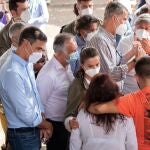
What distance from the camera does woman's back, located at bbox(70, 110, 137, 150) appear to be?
3.17m

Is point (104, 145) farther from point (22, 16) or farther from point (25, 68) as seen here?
point (22, 16)

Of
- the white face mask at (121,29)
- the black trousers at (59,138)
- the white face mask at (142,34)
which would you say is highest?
the white face mask at (121,29)

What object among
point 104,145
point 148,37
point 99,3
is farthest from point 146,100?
point 99,3

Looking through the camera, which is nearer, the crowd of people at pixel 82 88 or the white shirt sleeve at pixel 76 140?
the crowd of people at pixel 82 88

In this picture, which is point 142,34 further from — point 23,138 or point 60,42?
point 23,138

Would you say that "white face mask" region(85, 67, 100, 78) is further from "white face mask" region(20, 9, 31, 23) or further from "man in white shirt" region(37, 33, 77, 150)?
"white face mask" region(20, 9, 31, 23)

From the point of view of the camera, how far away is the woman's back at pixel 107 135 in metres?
3.17

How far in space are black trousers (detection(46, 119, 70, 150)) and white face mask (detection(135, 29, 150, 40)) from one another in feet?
3.95

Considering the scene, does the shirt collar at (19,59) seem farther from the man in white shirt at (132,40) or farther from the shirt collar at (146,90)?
the man in white shirt at (132,40)

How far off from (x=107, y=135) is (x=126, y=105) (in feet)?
0.87

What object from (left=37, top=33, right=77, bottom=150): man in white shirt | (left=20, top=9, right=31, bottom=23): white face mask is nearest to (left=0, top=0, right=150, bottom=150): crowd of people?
(left=37, top=33, right=77, bottom=150): man in white shirt

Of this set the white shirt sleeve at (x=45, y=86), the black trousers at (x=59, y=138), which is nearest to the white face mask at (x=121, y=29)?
the white shirt sleeve at (x=45, y=86)

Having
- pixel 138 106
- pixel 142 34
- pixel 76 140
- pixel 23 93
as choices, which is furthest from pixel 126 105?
pixel 142 34

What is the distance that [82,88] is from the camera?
3.74 m
